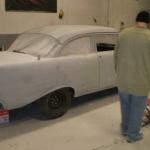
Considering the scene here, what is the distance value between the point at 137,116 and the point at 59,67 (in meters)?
1.37

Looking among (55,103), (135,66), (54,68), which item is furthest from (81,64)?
(135,66)

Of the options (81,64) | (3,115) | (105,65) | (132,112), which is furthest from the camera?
(105,65)

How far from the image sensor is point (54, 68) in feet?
14.3

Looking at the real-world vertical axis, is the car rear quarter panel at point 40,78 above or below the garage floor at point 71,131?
above

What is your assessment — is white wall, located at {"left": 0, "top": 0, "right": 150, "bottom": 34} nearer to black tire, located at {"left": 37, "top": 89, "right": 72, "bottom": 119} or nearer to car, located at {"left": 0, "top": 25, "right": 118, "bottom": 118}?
car, located at {"left": 0, "top": 25, "right": 118, "bottom": 118}

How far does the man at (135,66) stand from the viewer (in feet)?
11.8

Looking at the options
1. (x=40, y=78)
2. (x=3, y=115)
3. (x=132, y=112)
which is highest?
(x=40, y=78)

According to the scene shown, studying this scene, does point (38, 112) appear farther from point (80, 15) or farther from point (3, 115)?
point (80, 15)

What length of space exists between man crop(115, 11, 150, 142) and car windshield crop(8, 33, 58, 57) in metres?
1.22

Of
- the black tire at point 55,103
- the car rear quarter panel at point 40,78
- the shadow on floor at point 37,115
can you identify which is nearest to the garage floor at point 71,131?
the shadow on floor at point 37,115

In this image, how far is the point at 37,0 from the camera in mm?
7207

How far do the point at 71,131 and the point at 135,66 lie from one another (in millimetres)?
1330

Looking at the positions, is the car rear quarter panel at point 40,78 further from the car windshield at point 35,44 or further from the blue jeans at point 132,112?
the blue jeans at point 132,112

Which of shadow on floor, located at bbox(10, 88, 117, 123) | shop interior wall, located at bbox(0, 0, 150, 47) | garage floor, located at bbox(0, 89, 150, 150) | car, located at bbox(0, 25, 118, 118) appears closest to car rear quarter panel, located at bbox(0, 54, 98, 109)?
car, located at bbox(0, 25, 118, 118)
